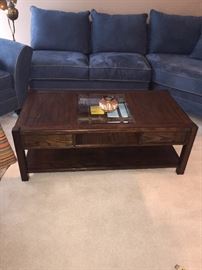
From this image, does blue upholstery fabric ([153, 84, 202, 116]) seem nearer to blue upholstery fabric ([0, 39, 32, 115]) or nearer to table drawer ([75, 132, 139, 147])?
table drawer ([75, 132, 139, 147])

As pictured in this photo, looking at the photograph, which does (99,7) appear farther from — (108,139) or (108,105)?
(108,139)

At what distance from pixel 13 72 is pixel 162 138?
4.72 feet

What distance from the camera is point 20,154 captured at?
1.49 meters

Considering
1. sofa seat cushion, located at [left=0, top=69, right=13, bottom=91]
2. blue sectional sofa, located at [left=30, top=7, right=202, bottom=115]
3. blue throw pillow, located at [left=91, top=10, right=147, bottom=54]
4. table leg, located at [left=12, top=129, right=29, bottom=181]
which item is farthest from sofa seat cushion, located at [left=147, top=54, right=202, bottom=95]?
table leg, located at [left=12, top=129, right=29, bottom=181]

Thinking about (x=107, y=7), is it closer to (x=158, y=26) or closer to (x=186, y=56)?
(x=158, y=26)

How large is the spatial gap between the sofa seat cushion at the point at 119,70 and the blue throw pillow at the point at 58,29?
0.40 m

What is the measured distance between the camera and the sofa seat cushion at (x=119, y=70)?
239 centimetres

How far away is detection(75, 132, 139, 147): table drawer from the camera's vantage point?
154 cm

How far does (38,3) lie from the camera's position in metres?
2.76

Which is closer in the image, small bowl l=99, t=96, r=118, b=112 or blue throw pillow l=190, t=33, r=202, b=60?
small bowl l=99, t=96, r=118, b=112

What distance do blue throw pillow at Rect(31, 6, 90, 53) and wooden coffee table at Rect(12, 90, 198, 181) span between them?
→ 1055 millimetres

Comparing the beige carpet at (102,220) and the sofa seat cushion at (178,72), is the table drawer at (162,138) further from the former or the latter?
the sofa seat cushion at (178,72)

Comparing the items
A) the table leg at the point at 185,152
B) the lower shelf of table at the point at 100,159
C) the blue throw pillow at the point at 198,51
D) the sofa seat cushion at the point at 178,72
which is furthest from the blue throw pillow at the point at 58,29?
the table leg at the point at 185,152

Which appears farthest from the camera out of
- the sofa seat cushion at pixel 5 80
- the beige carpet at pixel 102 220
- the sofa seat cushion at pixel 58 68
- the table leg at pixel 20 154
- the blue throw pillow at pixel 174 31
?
the blue throw pillow at pixel 174 31
